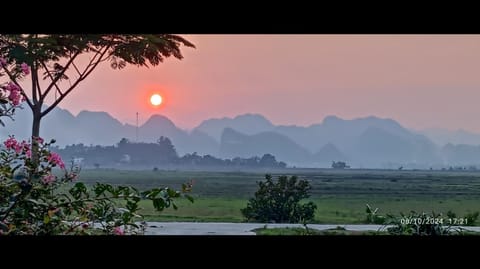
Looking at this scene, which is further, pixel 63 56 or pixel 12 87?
pixel 63 56

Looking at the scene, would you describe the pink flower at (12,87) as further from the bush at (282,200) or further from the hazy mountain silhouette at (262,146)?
the bush at (282,200)

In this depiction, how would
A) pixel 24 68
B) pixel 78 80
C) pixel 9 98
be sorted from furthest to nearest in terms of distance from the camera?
pixel 78 80 → pixel 24 68 → pixel 9 98

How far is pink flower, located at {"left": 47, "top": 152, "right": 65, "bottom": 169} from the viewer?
9.49 feet

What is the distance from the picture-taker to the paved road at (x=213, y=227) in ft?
9.07

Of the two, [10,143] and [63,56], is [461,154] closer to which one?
[63,56]

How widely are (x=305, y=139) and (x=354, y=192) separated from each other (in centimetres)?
41

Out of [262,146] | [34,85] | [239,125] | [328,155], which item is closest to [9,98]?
[34,85]

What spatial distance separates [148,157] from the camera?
3.16 meters

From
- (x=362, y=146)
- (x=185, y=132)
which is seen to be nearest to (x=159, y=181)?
(x=185, y=132)

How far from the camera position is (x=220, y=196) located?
3.10 metres

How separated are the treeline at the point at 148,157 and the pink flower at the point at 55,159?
0.36 ft

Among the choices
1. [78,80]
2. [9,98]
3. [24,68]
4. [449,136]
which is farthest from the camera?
[449,136]

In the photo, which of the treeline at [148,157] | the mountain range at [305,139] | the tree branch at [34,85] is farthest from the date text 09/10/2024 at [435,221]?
the tree branch at [34,85]

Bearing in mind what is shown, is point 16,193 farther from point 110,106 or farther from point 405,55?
point 405,55
